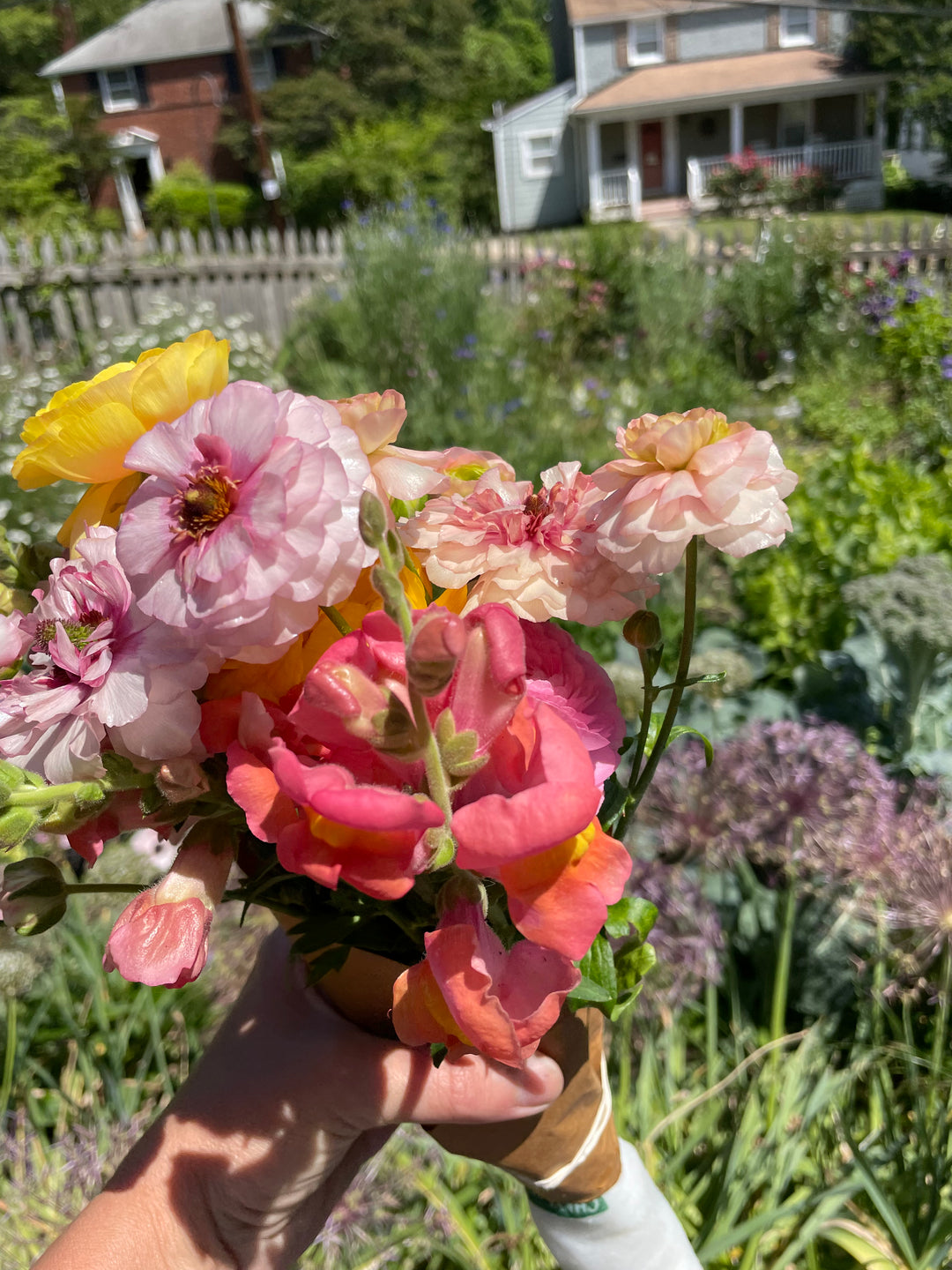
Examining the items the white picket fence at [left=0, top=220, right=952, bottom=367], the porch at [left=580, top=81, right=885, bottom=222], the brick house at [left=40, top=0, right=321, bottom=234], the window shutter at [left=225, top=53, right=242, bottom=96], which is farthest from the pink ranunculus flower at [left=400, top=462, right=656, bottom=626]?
the window shutter at [left=225, top=53, right=242, bottom=96]

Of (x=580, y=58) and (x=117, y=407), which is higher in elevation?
(x=580, y=58)

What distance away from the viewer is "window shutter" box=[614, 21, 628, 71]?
2158cm

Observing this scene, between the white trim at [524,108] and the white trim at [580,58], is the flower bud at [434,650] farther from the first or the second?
the white trim at [580,58]

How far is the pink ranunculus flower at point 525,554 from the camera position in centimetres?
58

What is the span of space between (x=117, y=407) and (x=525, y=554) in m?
0.27

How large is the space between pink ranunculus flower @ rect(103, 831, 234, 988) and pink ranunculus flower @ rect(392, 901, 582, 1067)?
0.13 metres

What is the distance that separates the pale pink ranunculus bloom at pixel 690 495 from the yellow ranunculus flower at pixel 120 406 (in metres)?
0.27

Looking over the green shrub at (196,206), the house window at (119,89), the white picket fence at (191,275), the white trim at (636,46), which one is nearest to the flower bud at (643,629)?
the white picket fence at (191,275)

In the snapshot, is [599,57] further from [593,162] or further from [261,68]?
[261,68]

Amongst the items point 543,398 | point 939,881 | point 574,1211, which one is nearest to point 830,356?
point 543,398

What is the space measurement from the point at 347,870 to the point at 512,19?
37.3m

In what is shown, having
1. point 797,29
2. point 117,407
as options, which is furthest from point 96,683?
point 797,29

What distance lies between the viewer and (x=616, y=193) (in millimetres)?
22094

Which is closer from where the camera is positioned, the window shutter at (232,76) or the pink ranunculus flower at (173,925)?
the pink ranunculus flower at (173,925)
